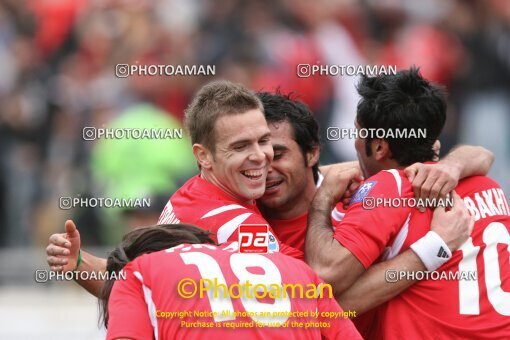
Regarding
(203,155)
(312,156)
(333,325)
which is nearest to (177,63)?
(312,156)

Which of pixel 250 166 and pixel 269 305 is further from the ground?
pixel 250 166

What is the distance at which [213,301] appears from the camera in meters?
4.54

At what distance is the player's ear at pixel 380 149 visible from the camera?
5.57 meters

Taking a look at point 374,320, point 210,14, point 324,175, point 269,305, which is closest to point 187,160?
point 210,14

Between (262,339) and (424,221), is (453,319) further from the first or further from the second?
(262,339)

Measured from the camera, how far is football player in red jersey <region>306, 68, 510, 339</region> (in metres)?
5.22

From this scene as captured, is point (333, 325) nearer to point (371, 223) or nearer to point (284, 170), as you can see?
point (371, 223)

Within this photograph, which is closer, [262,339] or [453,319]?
[262,339]

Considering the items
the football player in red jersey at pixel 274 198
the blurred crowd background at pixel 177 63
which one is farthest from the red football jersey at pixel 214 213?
the blurred crowd background at pixel 177 63

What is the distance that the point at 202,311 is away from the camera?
4.53 metres

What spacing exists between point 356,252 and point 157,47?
741cm

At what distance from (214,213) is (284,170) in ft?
2.00

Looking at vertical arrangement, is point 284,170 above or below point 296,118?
below

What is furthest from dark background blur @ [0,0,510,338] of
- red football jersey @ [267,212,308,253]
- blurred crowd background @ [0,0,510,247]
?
red football jersey @ [267,212,308,253]
